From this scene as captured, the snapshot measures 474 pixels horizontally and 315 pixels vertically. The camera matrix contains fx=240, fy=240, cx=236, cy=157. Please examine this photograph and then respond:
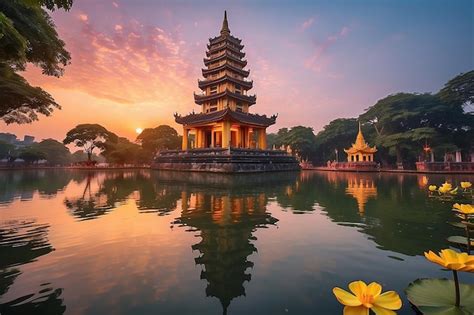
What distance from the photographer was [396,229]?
16.8 ft

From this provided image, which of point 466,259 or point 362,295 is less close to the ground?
point 466,259

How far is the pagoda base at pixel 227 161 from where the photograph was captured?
2205cm

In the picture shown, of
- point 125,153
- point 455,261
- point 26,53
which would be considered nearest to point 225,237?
point 455,261

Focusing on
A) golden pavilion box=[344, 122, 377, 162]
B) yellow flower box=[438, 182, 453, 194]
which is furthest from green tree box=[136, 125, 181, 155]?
yellow flower box=[438, 182, 453, 194]

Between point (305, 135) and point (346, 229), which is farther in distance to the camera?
point (305, 135)

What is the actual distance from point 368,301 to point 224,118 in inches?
993

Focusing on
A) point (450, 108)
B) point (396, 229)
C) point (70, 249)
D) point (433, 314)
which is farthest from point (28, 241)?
point (450, 108)

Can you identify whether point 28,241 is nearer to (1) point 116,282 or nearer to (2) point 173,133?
(1) point 116,282

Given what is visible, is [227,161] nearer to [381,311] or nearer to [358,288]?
[358,288]

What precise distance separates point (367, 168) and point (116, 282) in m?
35.0

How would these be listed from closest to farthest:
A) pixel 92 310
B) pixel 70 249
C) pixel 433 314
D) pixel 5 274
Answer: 1. pixel 433 314
2. pixel 92 310
3. pixel 5 274
4. pixel 70 249

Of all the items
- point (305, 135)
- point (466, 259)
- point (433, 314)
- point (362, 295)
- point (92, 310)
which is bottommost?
point (92, 310)

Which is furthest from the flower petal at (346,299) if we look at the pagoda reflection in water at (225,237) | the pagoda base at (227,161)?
the pagoda base at (227,161)

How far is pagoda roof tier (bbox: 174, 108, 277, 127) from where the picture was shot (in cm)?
2588
